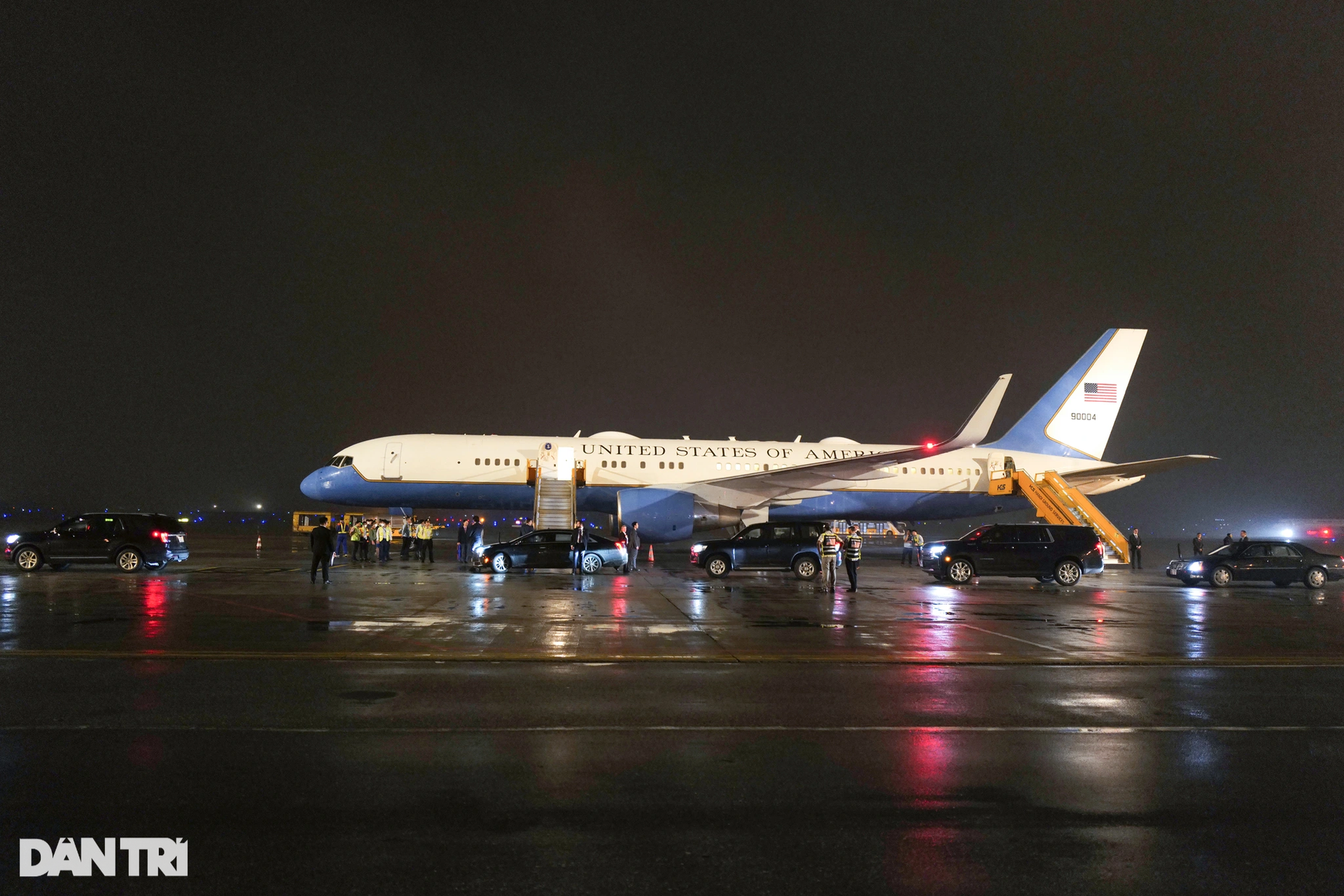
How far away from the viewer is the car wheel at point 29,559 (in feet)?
80.8

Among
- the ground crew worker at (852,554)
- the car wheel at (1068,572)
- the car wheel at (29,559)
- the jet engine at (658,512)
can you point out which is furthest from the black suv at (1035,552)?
the car wheel at (29,559)

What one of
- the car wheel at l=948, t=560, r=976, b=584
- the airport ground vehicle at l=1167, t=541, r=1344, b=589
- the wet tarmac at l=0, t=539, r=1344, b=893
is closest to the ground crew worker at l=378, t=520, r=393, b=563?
the wet tarmac at l=0, t=539, r=1344, b=893

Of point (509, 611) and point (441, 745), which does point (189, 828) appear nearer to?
point (441, 745)

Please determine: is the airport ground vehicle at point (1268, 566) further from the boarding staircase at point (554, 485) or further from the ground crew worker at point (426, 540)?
the ground crew worker at point (426, 540)

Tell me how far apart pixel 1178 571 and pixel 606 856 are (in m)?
27.1

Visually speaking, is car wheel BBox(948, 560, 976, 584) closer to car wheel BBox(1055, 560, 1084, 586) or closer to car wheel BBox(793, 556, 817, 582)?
car wheel BBox(1055, 560, 1084, 586)

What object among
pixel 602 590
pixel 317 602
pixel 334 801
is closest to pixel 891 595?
pixel 602 590

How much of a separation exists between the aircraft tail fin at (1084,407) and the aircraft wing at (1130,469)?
2.38 meters

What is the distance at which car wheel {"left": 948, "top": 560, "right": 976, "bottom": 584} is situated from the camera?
A: 83.4 ft

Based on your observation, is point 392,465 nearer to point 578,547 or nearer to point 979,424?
point 578,547

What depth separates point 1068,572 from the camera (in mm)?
25141

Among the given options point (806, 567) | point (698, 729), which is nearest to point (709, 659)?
point (698, 729)

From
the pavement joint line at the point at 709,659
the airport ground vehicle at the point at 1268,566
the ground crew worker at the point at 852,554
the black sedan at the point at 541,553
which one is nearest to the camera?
the pavement joint line at the point at 709,659

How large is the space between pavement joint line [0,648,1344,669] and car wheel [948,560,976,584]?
12.9 metres
